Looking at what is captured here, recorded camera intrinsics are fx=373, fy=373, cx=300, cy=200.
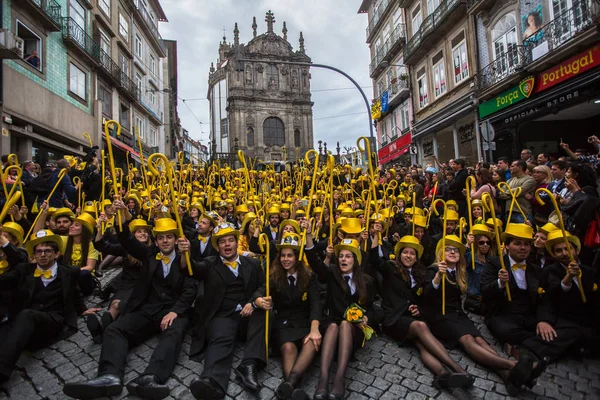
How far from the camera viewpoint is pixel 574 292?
424cm

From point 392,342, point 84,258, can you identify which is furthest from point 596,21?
point 84,258

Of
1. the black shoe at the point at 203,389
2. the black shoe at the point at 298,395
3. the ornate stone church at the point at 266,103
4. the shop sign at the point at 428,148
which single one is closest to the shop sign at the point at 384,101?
the shop sign at the point at 428,148

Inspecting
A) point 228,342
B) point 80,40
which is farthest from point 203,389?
point 80,40

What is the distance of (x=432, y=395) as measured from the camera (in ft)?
12.0

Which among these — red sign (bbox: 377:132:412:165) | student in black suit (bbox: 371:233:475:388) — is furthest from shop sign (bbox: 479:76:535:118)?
student in black suit (bbox: 371:233:475:388)

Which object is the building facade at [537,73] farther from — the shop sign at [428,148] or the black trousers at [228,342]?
the black trousers at [228,342]

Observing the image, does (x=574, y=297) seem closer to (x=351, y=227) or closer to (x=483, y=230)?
(x=483, y=230)

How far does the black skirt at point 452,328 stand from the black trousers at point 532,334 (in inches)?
12.8

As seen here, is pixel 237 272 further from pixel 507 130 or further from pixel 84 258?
pixel 507 130

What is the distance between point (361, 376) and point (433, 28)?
2076 cm

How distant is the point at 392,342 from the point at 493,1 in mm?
17200

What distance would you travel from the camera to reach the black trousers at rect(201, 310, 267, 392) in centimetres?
373

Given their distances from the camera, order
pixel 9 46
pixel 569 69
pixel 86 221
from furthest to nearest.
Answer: pixel 569 69
pixel 9 46
pixel 86 221

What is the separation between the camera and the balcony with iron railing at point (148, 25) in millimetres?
27609
